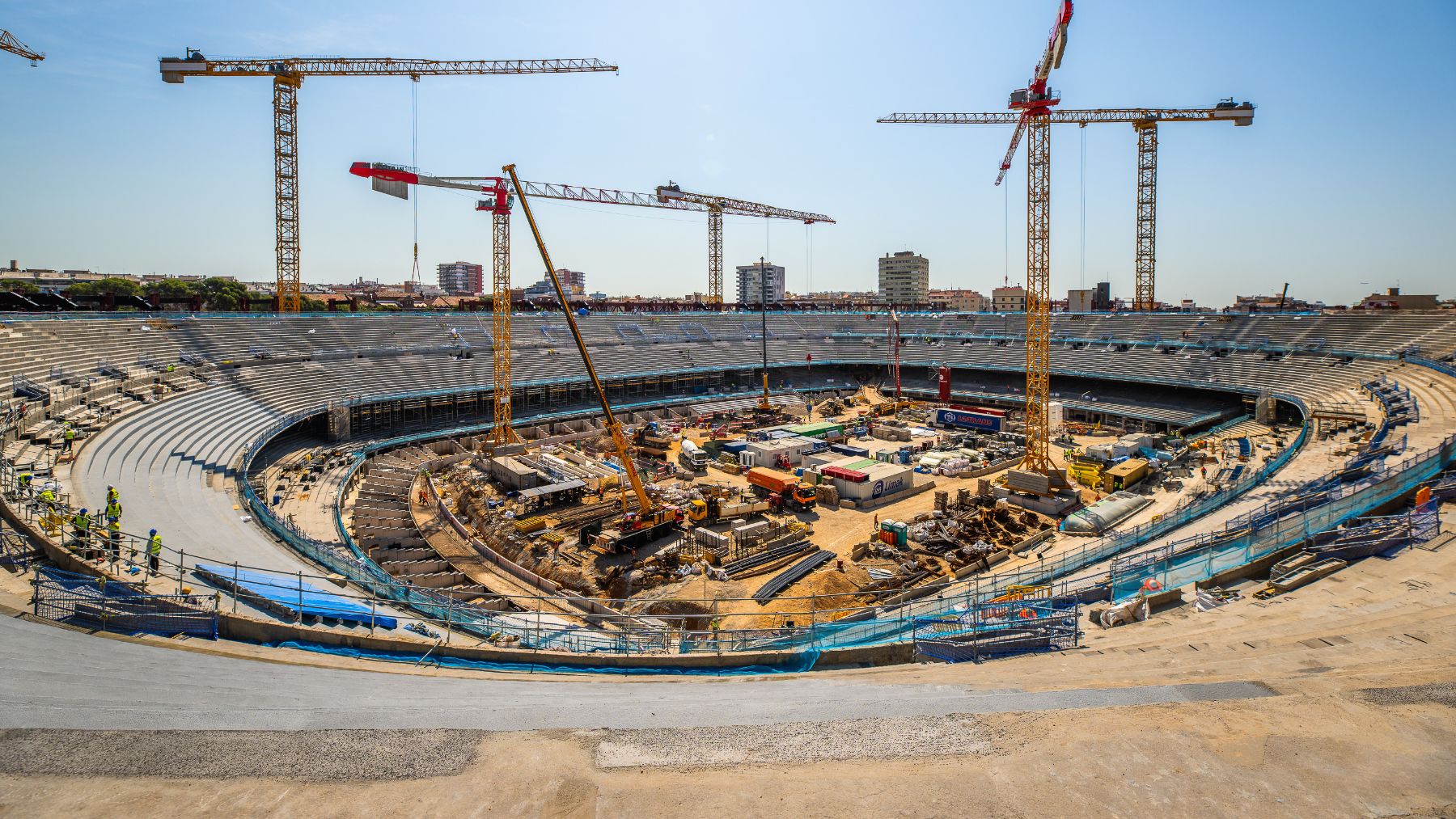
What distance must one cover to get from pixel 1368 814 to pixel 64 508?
22.0m

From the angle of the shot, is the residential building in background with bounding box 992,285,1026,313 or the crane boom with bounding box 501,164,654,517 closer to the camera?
the crane boom with bounding box 501,164,654,517

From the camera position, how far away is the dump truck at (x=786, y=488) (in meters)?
29.5

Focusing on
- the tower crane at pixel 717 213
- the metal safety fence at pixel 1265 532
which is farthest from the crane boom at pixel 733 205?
→ the metal safety fence at pixel 1265 532

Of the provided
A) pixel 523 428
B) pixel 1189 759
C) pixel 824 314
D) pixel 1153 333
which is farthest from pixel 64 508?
pixel 824 314

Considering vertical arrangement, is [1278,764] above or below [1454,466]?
below

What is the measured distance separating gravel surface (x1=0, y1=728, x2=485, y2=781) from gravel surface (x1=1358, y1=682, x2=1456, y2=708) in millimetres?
11194

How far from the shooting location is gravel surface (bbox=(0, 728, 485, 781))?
7.26 m

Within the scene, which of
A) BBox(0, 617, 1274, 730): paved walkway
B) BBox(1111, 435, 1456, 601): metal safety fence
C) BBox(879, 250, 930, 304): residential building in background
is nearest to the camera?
BBox(0, 617, 1274, 730): paved walkway

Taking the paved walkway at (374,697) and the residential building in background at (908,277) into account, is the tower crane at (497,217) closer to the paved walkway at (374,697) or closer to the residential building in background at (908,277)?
the paved walkway at (374,697)

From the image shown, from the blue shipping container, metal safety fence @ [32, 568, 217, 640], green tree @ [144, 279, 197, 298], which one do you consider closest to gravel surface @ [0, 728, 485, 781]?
metal safety fence @ [32, 568, 217, 640]

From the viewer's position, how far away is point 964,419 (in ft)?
151

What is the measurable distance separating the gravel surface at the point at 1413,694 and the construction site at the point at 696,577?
8cm

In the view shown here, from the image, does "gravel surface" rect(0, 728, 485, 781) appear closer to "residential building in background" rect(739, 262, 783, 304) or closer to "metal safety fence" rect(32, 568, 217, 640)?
"metal safety fence" rect(32, 568, 217, 640)

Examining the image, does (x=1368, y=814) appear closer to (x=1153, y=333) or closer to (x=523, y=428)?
(x=523, y=428)
